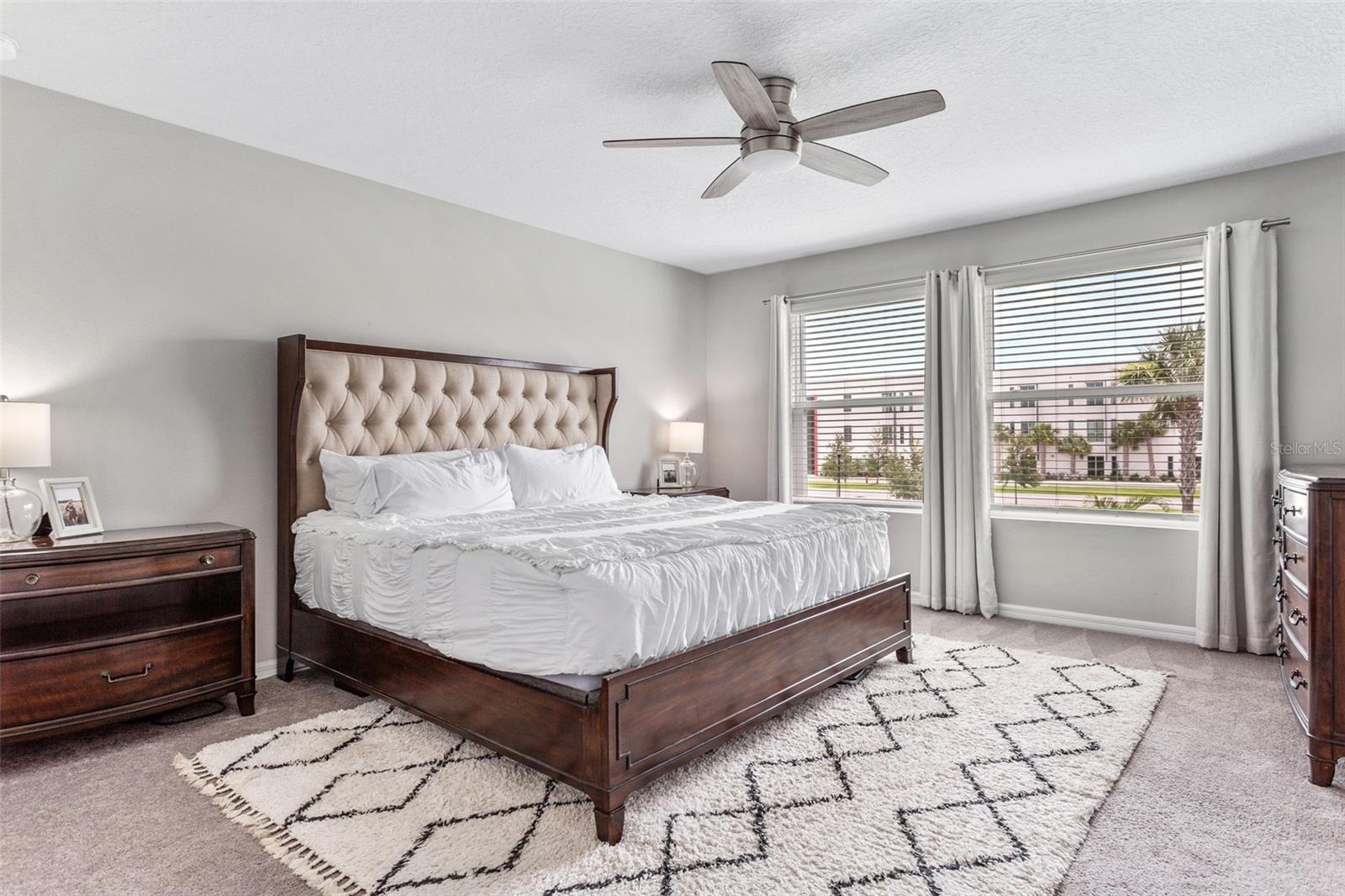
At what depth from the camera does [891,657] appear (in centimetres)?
369

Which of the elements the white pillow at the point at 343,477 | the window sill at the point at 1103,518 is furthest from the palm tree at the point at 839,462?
the white pillow at the point at 343,477

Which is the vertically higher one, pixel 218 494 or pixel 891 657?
pixel 218 494

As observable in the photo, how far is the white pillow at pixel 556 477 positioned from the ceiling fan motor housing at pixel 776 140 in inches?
79.2

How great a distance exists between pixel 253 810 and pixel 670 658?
133 centimetres

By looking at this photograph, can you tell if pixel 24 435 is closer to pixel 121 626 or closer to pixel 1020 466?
pixel 121 626

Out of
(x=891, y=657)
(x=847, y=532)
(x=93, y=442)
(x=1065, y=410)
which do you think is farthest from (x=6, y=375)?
(x=1065, y=410)

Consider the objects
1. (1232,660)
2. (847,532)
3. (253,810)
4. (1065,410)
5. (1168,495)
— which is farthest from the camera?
(1065,410)

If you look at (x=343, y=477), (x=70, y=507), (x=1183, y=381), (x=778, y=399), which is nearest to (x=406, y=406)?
(x=343, y=477)

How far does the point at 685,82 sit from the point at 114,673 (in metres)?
3.03

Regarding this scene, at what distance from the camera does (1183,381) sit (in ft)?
13.3

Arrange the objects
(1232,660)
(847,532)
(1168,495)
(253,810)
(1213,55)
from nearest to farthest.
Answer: (253,810) < (1213,55) < (847,532) < (1232,660) < (1168,495)

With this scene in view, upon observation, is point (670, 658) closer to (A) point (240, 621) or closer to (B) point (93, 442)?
(A) point (240, 621)

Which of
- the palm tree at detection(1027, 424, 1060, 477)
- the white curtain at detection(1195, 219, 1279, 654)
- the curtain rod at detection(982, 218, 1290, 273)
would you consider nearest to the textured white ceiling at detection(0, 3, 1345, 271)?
the curtain rod at detection(982, 218, 1290, 273)
